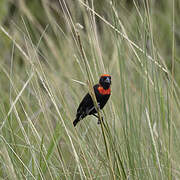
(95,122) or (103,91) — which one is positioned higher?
(103,91)

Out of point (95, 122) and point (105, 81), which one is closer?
point (105, 81)

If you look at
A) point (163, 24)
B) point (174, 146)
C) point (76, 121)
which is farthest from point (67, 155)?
point (163, 24)

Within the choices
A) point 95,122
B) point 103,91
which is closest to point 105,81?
point 103,91

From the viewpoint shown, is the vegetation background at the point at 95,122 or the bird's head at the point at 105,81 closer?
the vegetation background at the point at 95,122

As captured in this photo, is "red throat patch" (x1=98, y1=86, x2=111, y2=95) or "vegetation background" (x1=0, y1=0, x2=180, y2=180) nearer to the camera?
"vegetation background" (x1=0, y1=0, x2=180, y2=180)

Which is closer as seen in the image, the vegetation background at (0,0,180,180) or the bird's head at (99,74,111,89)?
the vegetation background at (0,0,180,180)

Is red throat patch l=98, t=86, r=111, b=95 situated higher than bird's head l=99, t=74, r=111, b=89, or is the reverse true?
bird's head l=99, t=74, r=111, b=89

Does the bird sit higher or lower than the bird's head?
lower

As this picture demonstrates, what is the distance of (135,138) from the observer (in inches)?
53.3

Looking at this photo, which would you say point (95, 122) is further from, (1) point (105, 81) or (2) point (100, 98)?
(1) point (105, 81)

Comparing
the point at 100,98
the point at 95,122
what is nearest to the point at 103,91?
the point at 100,98

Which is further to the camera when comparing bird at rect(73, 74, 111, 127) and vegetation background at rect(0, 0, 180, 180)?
bird at rect(73, 74, 111, 127)

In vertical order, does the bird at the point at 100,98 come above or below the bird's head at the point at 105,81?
below

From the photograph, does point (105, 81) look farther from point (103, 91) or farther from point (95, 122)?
point (95, 122)
